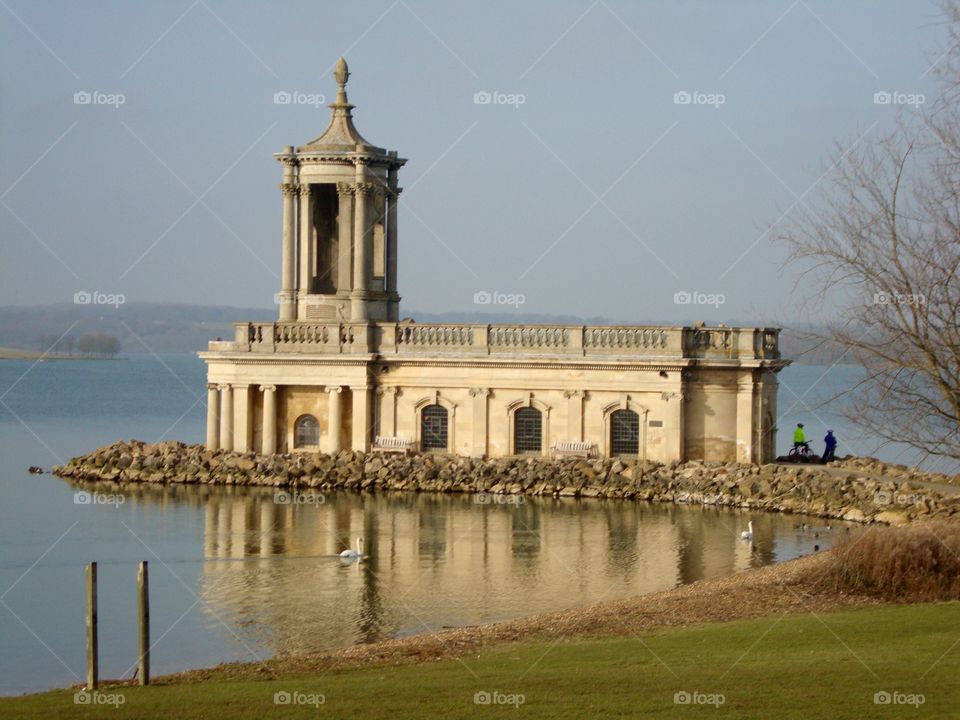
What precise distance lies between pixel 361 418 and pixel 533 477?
21.1 feet

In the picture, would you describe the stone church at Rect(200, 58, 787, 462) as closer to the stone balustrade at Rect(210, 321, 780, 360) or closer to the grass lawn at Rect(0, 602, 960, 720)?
the stone balustrade at Rect(210, 321, 780, 360)

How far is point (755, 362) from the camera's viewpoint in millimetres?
46125

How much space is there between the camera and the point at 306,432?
50219 mm

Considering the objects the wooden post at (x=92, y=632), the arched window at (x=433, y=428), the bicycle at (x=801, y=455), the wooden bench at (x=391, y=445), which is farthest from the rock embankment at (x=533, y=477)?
the wooden post at (x=92, y=632)

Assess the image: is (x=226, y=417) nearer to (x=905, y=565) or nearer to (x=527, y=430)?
(x=527, y=430)

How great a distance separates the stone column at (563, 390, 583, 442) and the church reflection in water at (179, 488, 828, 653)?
3827mm

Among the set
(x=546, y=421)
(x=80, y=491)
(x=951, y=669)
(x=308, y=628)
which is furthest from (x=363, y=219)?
(x=951, y=669)

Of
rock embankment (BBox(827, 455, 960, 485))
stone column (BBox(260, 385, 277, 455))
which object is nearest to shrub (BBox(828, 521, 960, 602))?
rock embankment (BBox(827, 455, 960, 485))

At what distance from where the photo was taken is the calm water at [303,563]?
26672 millimetres

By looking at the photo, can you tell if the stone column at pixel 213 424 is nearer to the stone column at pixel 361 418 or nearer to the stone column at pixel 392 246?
the stone column at pixel 361 418

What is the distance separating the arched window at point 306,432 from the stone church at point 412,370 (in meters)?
0.03

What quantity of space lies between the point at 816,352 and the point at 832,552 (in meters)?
8.25

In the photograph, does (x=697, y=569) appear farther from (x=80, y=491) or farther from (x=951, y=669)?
(x=80, y=491)

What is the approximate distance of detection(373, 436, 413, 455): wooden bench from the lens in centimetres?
4888
